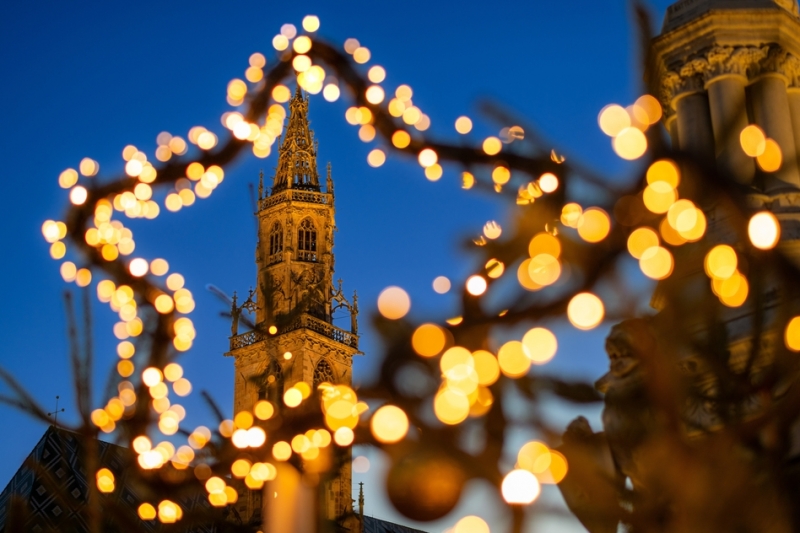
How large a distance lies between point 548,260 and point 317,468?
210 cm

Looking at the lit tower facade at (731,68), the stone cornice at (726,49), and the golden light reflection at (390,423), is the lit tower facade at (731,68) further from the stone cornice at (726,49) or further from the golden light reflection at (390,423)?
the golden light reflection at (390,423)

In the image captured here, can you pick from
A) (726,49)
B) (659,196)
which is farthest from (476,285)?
(726,49)

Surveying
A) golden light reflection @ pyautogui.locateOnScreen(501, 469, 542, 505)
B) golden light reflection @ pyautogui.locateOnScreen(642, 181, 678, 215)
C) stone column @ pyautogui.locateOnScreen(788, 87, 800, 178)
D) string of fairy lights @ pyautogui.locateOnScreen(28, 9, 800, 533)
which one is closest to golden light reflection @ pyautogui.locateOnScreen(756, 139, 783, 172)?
string of fairy lights @ pyautogui.locateOnScreen(28, 9, 800, 533)

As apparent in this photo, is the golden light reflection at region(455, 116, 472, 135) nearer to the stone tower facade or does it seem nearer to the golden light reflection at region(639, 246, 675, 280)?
the golden light reflection at region(639, 246, 675, 280)

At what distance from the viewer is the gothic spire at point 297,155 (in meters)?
53.5

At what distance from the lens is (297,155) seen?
5503 cm

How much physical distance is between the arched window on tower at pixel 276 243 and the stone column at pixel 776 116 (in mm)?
44249

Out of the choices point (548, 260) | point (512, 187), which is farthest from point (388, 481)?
point (512, 187)

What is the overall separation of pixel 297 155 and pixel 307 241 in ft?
15.6

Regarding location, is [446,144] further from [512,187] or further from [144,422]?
[144,422]

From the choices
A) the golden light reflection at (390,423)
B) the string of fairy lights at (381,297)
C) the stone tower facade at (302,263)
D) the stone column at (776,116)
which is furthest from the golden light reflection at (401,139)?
the stone tower facade at (302,263)

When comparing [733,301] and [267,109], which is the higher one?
[267,109]

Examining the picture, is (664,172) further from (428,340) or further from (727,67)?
(727,67)

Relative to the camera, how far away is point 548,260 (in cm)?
608
